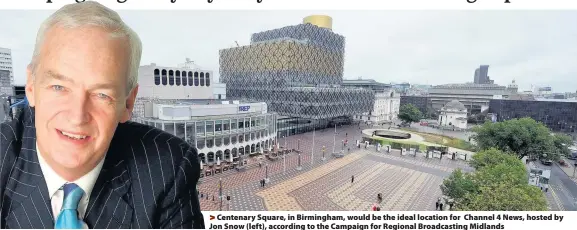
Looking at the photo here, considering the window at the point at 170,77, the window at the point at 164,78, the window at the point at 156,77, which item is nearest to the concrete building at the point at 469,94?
the window at the point at 170,77

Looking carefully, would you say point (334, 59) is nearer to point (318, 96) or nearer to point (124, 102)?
point (318, 96)

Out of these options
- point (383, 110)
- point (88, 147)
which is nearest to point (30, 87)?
point (88, 147)

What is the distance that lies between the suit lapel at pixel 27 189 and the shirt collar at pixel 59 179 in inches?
0.7

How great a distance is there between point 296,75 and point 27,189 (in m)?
18.4

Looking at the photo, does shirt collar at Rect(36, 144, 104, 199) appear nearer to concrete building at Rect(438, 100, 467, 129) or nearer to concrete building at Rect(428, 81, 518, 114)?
concrete building at Rect(438, 100, 467, 129)

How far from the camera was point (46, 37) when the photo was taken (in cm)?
133

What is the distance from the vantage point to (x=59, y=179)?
4.96 feet

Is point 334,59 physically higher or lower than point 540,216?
higher

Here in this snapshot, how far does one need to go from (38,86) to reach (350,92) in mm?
21299

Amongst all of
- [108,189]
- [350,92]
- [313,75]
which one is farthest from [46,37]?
[350,92]

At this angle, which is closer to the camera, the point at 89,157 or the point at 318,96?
the point at 89,157

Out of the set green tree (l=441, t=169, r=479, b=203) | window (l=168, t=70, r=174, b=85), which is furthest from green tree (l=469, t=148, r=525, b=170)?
window (l=168, t=70, r=174, b=85)

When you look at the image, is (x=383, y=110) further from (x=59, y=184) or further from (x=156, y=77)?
(x=59, y=184)

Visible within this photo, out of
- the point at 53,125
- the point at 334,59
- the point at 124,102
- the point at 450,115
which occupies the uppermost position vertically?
the point at 334,59
